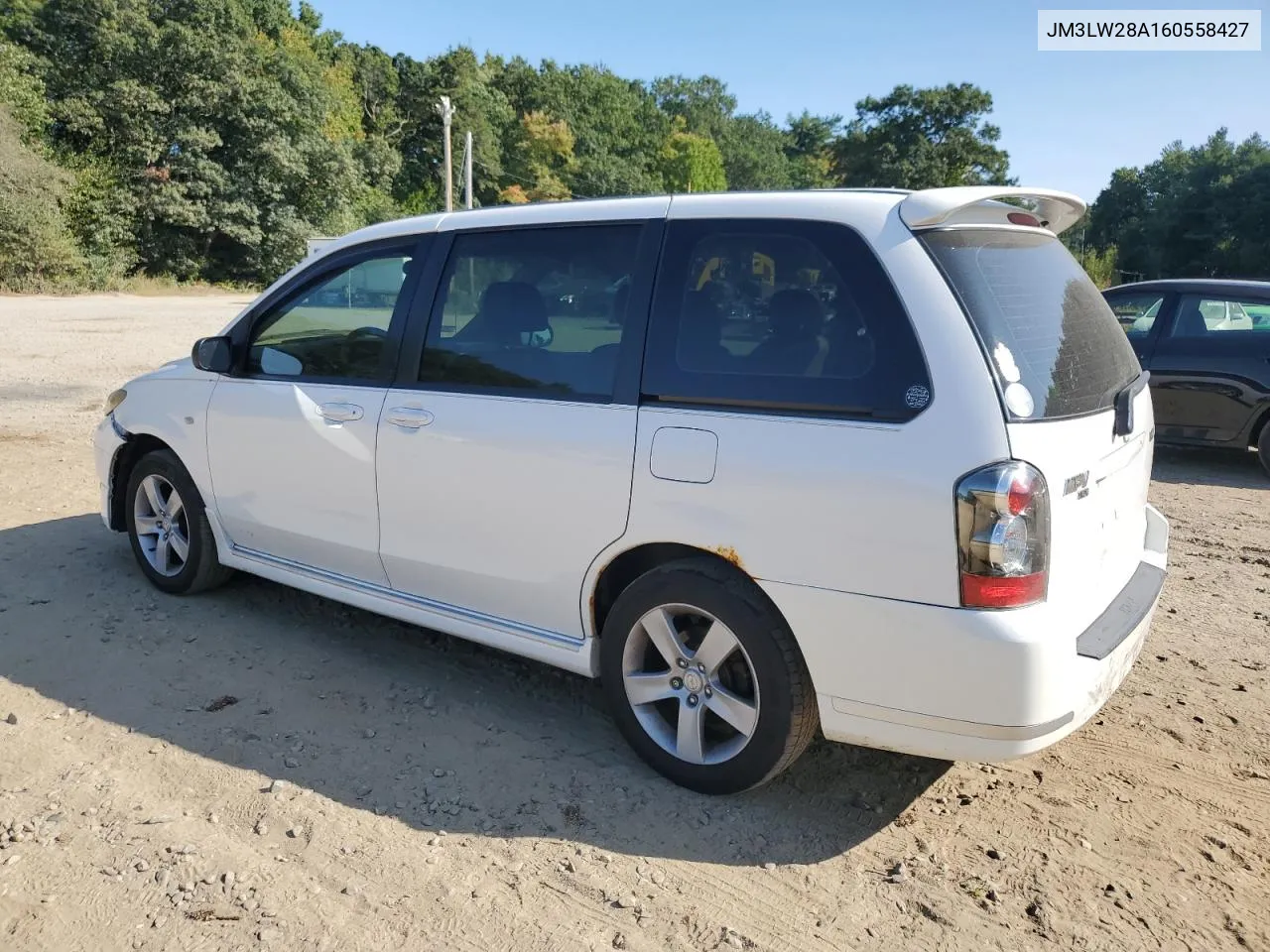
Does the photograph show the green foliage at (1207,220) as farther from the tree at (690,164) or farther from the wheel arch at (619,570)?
the wheel arch at (619,570)

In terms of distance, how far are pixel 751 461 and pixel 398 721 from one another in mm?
1781

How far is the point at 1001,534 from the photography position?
2.55m

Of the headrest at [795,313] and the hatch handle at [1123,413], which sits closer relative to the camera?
the headrest at [795,313]

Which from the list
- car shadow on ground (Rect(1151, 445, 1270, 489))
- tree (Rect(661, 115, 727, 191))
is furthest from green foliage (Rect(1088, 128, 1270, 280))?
car shadow on ground (Rect(1151, 445, 1270, 489))

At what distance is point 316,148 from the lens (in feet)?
161

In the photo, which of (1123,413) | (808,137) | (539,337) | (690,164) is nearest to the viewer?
(1123,413)

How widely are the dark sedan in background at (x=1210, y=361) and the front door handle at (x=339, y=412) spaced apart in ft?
23.9

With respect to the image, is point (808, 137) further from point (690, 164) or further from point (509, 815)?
point (509, 815)

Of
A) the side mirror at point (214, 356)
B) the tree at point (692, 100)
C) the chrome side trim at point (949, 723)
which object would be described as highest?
the tree at point (692, 100)

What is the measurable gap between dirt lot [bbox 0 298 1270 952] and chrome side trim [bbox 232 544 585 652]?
36cm

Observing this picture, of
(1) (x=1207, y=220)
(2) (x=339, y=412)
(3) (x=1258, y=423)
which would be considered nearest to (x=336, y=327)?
(2) (x=339, y=412)

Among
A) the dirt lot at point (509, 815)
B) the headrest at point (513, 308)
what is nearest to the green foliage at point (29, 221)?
the dirt lot at point (509, 815)

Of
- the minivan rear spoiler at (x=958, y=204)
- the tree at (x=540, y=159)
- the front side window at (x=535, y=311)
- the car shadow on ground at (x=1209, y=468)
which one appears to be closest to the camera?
the minivan rear spoiler at (x=958, y=204)

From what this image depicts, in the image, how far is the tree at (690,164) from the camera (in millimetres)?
90938
